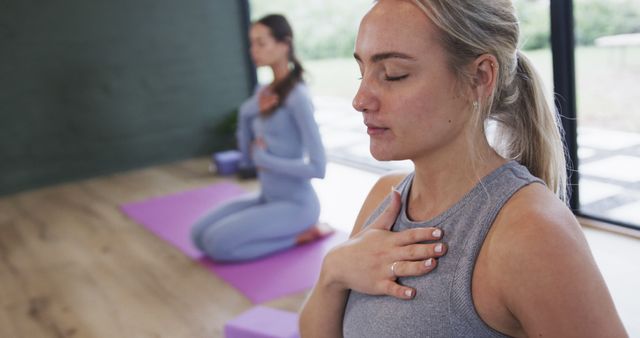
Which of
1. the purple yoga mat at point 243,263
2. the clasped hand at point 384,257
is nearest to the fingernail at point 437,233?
the clasped hand at point 384,257

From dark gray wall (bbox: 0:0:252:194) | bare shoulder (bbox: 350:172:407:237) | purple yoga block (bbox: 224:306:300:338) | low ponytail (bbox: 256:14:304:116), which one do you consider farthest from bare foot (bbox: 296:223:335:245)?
Answer: dark gray wall (bbox: 0:0:252:194)

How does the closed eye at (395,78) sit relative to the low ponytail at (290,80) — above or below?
above

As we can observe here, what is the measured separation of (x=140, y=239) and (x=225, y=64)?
2447 mm

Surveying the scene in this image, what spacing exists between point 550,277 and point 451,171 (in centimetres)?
27

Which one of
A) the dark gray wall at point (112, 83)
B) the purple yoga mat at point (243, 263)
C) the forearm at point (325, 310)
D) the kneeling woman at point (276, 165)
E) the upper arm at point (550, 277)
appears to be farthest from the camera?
the dark gray wall at point (112, 83)

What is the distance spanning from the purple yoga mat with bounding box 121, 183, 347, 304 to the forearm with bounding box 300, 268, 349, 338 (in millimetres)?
1520

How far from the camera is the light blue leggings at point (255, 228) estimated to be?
2.99 m

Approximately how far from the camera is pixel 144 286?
2.83 meters

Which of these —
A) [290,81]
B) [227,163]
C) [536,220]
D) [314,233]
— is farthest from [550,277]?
[227,163]

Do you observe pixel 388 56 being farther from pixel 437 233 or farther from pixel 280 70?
pixel 280 70

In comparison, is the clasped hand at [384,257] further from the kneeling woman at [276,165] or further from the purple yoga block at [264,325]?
the kneeling woman at [276,165]

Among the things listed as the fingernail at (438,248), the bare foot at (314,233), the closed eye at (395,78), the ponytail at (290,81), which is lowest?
the bare foot at (314,233)

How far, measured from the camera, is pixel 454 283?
848 mm

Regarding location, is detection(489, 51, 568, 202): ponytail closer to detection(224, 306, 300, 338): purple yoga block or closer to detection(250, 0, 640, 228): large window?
detection(224, 306, 300, 338): purple yoga block
